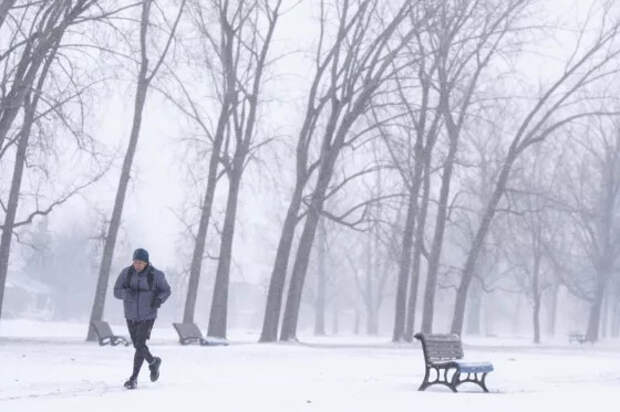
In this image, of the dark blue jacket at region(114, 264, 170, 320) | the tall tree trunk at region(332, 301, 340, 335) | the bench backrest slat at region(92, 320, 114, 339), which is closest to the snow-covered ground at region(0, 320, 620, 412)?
the dark blue jacket at region(114, 264, 170, 320)

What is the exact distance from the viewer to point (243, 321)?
409ft

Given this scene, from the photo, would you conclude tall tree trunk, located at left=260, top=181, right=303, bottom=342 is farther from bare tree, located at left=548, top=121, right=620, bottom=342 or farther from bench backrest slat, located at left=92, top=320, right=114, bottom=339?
bare tree, located at left=548, top=121, right=620, bottom=342

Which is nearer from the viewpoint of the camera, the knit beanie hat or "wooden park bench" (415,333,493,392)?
the knit beanie hat

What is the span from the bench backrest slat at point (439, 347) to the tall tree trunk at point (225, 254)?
47.6ft

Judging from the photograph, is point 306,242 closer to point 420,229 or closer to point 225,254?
point 225,254

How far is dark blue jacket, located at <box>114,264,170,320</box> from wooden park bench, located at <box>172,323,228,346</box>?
12101 millimetres

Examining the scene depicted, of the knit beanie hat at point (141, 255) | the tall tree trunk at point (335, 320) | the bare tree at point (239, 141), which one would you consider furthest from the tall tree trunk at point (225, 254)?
the tall tree trunk at point (335, 320)

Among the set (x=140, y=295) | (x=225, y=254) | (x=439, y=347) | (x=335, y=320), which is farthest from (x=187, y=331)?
(x=335, y=320)

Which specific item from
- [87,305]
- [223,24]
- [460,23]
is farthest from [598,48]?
[87,305]

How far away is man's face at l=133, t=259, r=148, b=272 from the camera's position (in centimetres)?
1271

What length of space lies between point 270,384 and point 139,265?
2.85 metres

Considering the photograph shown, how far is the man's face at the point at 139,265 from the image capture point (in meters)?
12.7

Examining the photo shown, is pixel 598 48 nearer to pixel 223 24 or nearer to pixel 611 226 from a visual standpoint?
pixel 223 24

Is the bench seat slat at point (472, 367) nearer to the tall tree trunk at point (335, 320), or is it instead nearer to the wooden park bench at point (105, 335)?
the wooden park bench at point (105, 335)
